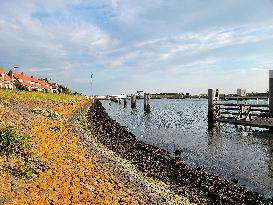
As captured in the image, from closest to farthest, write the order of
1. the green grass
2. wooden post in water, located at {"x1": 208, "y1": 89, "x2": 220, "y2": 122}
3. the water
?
1. the green grass
2. the water
3. wooden post in water, located at {"x1": 208, "y1": 89, "x2": 220, "y2": 122}

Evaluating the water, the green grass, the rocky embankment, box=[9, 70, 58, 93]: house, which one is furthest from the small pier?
box=[9, 70, 58, 93]: house

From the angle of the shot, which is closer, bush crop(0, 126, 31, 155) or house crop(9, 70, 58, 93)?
bush crop(0, 126, 31, 155)

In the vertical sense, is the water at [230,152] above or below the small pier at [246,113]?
below

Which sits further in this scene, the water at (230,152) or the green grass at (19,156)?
the water at (230,152)

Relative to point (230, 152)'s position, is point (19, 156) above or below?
above

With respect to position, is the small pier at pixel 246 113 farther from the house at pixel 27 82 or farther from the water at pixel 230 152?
the house at pixel 27 82

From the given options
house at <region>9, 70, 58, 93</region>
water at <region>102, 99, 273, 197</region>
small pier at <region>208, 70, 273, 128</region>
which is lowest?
water at <region>102, 99, 273, 197</region>

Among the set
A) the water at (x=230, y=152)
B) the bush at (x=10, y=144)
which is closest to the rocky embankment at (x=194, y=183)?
the water at (x=230, y=152)

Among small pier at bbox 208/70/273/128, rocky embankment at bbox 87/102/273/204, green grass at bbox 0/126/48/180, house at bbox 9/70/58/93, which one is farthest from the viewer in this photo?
house at bbox 9/70/58/93

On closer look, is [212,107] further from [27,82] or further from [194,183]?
[27,82]

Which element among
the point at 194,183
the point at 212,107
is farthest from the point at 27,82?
the point at 194,183

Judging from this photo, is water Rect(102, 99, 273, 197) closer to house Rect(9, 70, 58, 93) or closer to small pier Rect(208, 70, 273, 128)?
small pier Rect(208, 70, 273, 128)

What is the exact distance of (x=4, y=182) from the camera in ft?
24.0

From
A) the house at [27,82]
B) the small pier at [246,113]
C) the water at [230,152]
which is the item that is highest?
the house at [27,82]
